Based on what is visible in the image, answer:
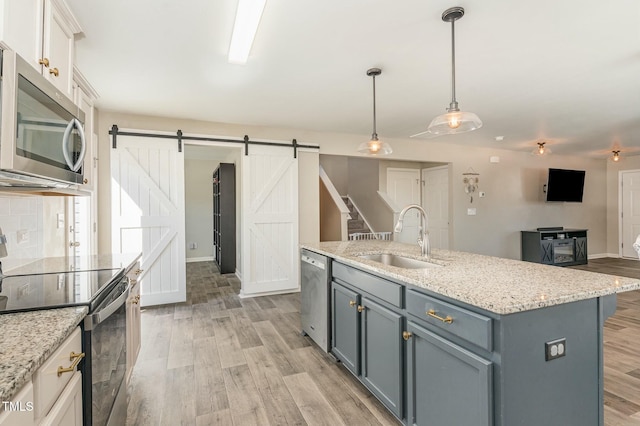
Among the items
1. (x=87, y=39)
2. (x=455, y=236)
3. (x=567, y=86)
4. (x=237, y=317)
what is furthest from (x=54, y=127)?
(x=455, y=236)

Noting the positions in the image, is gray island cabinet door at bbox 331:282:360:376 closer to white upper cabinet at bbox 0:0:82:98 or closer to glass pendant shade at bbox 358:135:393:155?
glass pendant shade at bbox 358:135:393:155

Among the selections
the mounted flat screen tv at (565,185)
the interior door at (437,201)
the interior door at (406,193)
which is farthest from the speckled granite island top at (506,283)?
the mounted flat screen tv at (565,185)

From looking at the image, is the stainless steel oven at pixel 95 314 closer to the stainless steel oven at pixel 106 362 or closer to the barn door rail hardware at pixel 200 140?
the stainless steel oven at pixel 106 362

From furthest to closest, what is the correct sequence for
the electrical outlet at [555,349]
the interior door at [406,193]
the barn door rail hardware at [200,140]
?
the interior door at [406,193] < the barn door rail hardware at [200,140] < the electrical outlet at [555,349]

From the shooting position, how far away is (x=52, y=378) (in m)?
0.94

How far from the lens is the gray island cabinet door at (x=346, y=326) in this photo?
2244 mm

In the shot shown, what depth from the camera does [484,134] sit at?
539cm

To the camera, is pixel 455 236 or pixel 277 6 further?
pixel 455 236

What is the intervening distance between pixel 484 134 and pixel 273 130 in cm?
344

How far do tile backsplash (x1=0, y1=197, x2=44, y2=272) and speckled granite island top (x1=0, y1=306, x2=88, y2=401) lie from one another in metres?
1.09

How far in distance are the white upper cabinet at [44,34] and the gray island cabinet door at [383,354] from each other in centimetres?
213

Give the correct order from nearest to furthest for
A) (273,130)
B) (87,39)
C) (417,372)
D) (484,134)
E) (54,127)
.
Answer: (54,127) → (417,372) → (87,39) → (273,130) → (484,134)

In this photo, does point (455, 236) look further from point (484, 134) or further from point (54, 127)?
point (54, 127)

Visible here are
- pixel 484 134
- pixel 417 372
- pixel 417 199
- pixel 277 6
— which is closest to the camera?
pixel 417 372
